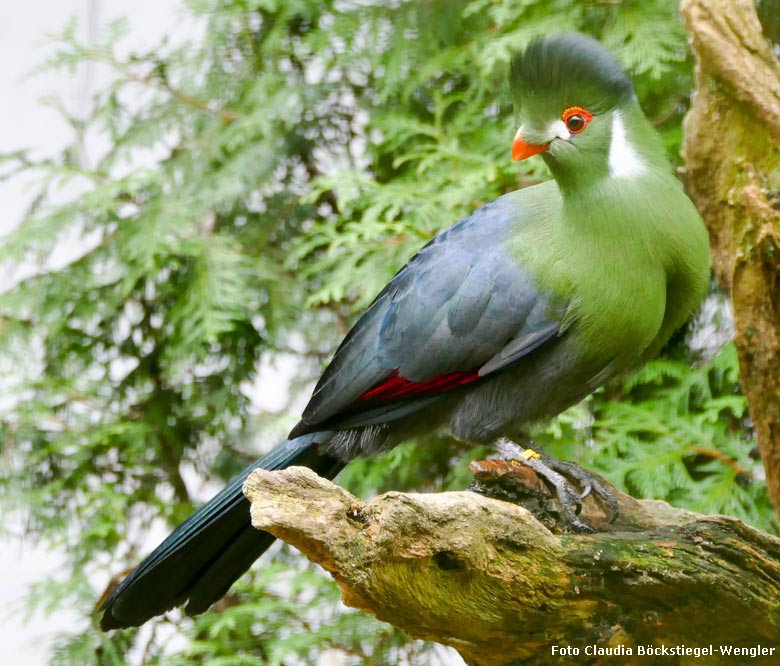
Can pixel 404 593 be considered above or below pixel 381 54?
below

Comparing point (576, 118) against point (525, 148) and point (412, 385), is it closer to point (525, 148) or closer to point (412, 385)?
point (525, 148)

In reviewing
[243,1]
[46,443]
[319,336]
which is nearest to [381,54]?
[243,1]

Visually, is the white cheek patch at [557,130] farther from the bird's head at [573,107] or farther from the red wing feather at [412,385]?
the red wing feather at [412,385]

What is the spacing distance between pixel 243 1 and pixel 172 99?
447 mm

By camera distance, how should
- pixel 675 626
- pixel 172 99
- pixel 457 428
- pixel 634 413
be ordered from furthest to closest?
pixel 172 99
pixel 634 413
pixel 457 428
pixel 675 626

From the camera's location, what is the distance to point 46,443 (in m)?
3.44

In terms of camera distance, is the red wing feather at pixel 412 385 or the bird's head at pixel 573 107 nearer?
the bird's head at pixel 573 107

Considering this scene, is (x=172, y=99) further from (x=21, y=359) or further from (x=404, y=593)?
(x=404, y=593)

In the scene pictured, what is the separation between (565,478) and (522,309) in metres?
0.41

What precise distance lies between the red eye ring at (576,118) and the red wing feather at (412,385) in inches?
20.9

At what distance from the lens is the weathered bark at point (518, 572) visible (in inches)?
61.3

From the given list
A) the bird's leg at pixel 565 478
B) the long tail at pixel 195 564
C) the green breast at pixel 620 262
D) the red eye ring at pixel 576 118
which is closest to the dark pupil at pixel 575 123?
the red eye ring at pixel 576 118

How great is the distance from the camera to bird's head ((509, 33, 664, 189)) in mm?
1989

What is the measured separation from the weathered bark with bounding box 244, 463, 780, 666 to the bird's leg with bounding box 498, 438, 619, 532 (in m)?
0.17
